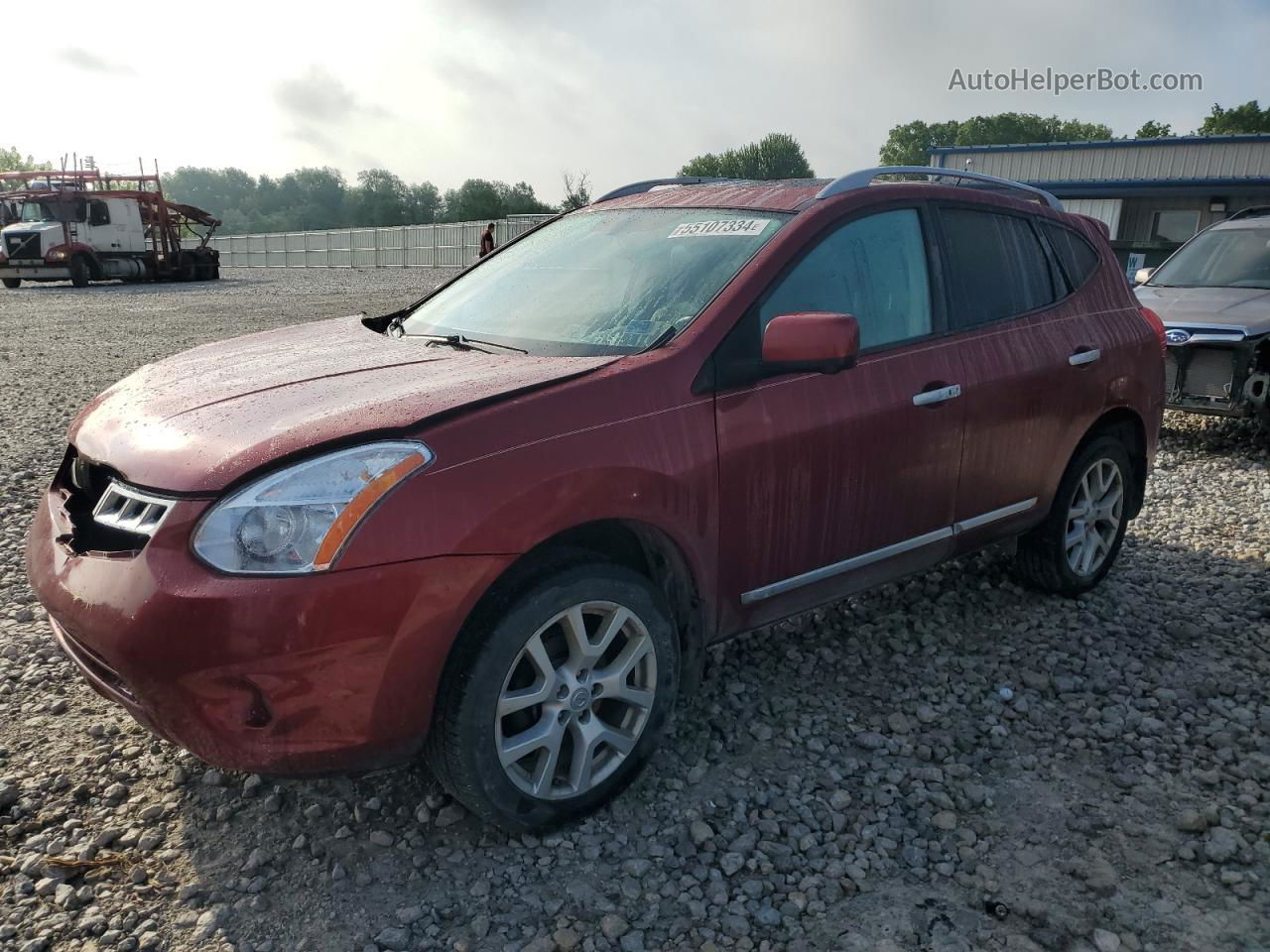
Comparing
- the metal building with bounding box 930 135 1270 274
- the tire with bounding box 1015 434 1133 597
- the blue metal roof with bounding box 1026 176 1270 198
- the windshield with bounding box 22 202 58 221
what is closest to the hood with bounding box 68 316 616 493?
the tire with bounding box 1015 434 1133 597

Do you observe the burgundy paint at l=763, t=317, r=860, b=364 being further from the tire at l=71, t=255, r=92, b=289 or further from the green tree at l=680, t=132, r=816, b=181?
the green tree at l=680, t=132, r=816, b=181

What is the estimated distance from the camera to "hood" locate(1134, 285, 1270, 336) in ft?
24.5

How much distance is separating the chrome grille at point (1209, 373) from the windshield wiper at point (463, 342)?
646cm

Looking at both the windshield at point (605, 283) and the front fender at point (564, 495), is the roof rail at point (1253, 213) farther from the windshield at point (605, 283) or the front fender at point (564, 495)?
the front fender at point (564, 495)

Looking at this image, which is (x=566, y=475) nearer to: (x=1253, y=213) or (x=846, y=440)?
(x=846, y=440)

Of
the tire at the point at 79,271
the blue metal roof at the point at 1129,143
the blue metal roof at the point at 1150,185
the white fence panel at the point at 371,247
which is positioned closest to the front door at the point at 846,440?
the tire at the point at 79,271

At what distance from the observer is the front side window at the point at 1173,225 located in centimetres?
3114

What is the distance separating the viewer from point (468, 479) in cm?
239

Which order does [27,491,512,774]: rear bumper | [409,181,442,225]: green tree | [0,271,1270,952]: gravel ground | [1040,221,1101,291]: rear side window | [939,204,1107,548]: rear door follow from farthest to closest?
[409,181,442,225]: green tree < [1040,221,1101,291]: rear side window < [939,204,1107,548]: rear door < [0,271,1270,952]: gravel ground < [27,491,512,774]: rear bumper

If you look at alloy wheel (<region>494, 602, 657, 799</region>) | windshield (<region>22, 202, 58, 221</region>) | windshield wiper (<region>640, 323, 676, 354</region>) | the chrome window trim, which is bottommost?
alloy wheel (<region>494, 602, 657, 799</region>)

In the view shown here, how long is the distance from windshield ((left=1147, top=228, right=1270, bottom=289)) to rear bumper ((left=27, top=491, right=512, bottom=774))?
836cm

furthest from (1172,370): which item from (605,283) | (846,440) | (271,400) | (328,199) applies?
(328,199)

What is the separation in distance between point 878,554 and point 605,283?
4.41 ft

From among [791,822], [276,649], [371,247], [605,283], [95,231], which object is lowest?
[791,822]
